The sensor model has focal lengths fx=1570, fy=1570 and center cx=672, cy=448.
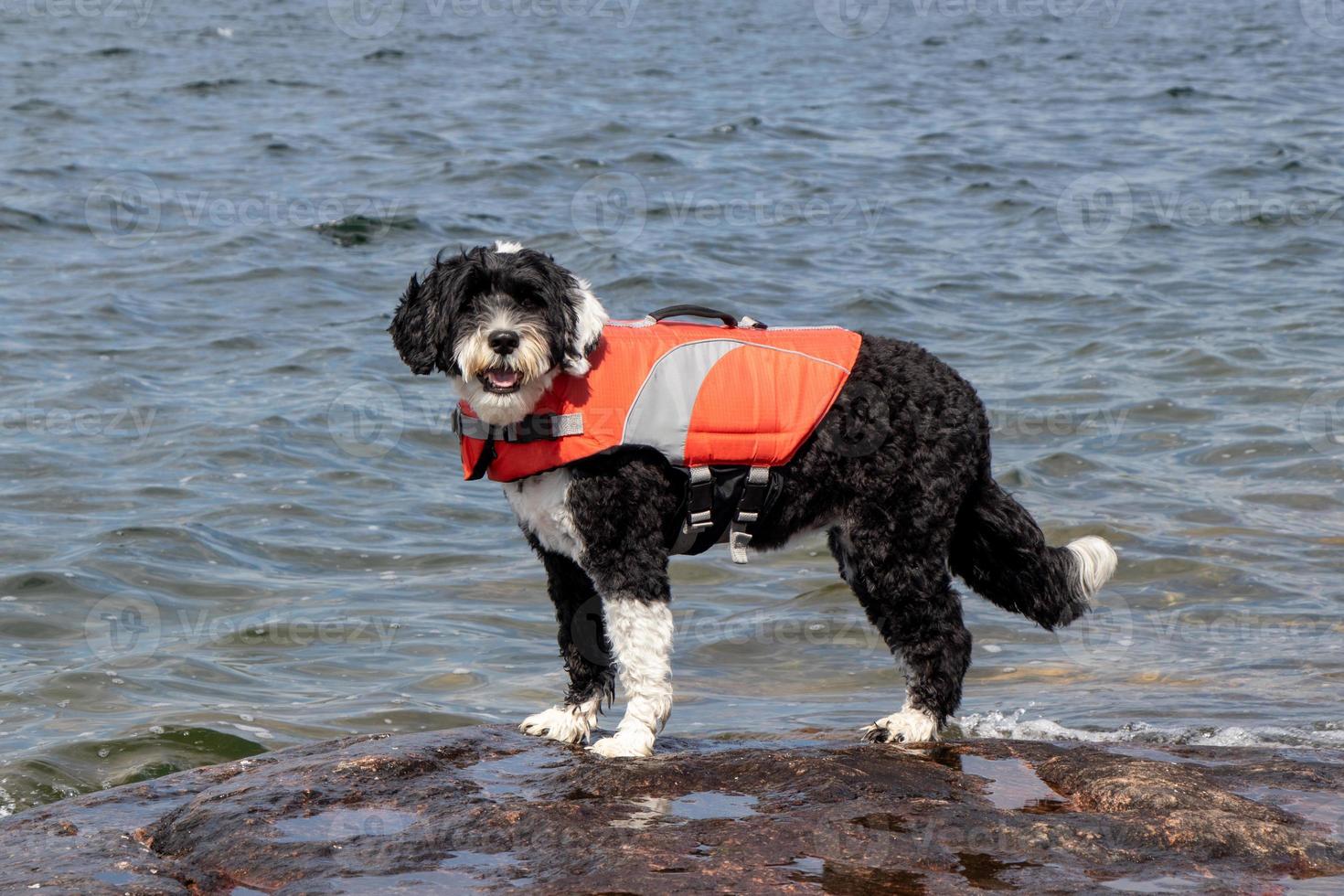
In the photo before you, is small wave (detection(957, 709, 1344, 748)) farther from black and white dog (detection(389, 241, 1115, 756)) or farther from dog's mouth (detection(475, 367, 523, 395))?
dog's mouth (detection(475, 367, 523, 395))

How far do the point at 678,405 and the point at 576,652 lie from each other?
1114 millimetres

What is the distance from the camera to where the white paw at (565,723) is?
619cm

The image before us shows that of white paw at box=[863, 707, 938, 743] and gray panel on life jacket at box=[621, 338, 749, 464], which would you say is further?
white paw at box=[863, 707, 938, 743]

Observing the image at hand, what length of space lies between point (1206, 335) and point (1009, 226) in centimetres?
436

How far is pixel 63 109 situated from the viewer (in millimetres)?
23875

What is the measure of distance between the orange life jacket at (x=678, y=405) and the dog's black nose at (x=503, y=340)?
0.36 metres

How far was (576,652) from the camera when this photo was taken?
623 cm

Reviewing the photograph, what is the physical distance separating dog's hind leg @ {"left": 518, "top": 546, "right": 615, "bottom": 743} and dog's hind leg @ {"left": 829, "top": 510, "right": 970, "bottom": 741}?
1040 mm

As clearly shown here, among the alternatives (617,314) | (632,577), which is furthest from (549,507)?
(617,314)

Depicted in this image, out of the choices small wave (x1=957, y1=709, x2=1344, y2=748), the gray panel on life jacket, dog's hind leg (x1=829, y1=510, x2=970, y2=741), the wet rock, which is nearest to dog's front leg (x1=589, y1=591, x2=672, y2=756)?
the wet rock

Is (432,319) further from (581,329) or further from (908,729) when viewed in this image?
(908,729)

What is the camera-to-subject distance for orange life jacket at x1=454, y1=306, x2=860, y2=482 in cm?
571

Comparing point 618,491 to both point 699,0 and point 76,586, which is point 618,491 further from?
point 699,0

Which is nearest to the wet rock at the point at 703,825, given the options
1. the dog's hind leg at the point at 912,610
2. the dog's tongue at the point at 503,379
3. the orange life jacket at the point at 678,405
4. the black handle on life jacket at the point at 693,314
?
the dog's hind leg at the point at 912,610
